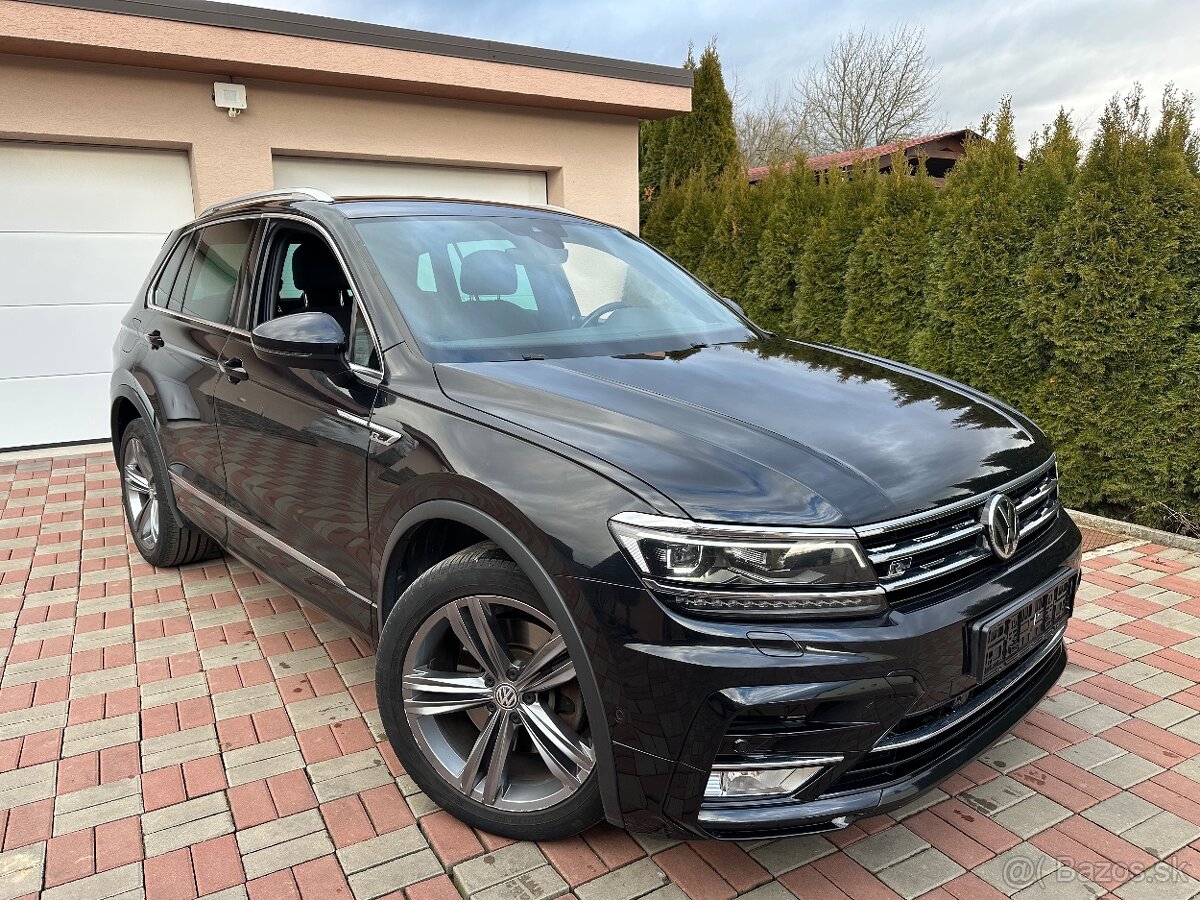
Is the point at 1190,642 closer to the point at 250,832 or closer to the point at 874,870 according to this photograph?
the point at 874,870

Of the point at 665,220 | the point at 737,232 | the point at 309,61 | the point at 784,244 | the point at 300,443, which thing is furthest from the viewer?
the point at 665,220

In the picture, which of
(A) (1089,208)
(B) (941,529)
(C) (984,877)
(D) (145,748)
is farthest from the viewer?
(A) (1089,208)

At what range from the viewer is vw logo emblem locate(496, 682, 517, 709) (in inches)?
87.5

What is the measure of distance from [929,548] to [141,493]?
425 cm

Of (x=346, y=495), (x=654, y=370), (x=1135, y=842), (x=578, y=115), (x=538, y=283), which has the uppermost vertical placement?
(x=578, y=115)

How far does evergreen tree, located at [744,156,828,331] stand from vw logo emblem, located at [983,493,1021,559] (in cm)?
577

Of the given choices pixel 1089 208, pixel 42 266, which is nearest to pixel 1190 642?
pixel 1089 208

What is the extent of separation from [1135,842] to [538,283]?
2.51m

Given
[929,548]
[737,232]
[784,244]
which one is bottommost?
[929,548]

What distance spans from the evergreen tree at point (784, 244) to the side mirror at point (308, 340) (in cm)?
573

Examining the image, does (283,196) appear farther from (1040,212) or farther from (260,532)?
(1040,212)

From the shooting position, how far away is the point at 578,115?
30.8 ft

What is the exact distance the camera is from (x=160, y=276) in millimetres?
Answer: 4492

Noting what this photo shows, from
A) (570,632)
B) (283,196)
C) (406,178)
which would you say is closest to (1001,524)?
(570,632)
